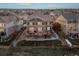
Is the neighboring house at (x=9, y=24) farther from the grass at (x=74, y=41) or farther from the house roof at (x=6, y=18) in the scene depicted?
the grass at (x=74, y=41)

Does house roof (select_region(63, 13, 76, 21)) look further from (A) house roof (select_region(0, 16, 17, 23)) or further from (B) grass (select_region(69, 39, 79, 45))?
(A) house roof (select_region(0, 16, 17, 23))

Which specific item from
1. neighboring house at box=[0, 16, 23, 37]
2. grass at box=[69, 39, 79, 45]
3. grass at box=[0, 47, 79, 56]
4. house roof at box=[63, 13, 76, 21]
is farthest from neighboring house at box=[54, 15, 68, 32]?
neighboring house at box=[0, 16, 23, 37]

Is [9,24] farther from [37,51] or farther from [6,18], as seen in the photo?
[37,51]

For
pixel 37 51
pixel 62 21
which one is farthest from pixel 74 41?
pixel 37 51

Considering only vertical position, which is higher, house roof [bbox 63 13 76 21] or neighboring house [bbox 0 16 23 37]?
house roof [bbox 63 13 76 21]

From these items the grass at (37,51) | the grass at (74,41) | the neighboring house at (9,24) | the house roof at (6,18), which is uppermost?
the house roof at (6,18)

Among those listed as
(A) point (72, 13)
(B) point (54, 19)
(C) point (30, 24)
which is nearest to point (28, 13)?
(C) point (30, 24)

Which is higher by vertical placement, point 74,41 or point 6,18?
point 6,18

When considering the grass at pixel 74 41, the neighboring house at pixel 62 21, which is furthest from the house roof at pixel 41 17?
the grass at pixel 74 41

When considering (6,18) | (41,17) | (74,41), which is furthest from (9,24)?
(74,41)

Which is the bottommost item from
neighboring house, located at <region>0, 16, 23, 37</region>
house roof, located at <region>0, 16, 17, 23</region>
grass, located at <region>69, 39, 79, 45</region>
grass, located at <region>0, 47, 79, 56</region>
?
grass, located at <region>0, 47, 79, 56</region>

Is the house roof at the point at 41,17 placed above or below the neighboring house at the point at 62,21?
above

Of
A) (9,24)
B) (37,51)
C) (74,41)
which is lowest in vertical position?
(37,51)
